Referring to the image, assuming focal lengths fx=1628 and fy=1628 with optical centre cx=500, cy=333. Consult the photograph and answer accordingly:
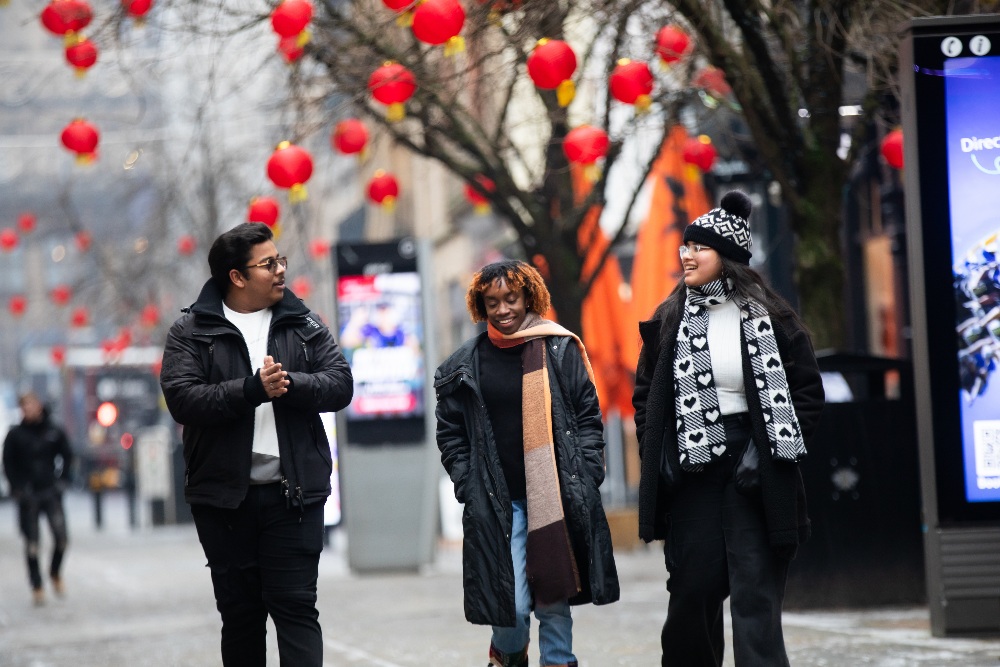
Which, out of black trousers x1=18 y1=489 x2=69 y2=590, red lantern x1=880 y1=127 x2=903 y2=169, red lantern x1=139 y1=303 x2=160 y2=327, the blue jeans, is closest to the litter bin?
red lantern x1=880 y1=127 x2=903 y2=169

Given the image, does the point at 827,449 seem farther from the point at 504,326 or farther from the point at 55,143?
the point at 55,143

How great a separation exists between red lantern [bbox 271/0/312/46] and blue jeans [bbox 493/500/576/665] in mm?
3875

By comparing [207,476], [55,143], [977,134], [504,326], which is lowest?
[207,476]

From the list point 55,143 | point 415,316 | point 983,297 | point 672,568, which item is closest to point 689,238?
point 672,568

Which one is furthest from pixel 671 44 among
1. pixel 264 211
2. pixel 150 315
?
pixel 150 315

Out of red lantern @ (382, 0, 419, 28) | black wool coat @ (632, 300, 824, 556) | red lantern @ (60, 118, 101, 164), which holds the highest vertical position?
red lantern @ (382, 0, 419, 28)

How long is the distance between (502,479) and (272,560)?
917mm

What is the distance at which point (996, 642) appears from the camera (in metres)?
8.05

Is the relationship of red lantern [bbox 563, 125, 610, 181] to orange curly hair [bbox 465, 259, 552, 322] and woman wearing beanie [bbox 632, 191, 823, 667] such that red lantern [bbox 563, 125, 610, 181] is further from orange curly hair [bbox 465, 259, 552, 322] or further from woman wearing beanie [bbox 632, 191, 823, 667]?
woman wearing beanie [bbox 632, 191, 823, 667]

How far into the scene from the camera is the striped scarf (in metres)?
6.07

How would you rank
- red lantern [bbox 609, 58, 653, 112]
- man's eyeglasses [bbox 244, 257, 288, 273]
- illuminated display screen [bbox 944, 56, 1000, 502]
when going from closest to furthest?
man's eyeglasses [bbox 244, 257, 288, 273] < illuminated display screen [bbox 944, 56, 1000, 502] < red lantern [bbox 609, 58, 653, 112]

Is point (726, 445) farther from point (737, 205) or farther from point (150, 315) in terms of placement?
point (150, 315)

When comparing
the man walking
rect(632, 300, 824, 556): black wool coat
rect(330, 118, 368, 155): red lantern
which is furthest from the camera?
rect(330, 118, 368, 155): red lantern

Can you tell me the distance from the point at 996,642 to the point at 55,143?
31.7 m
